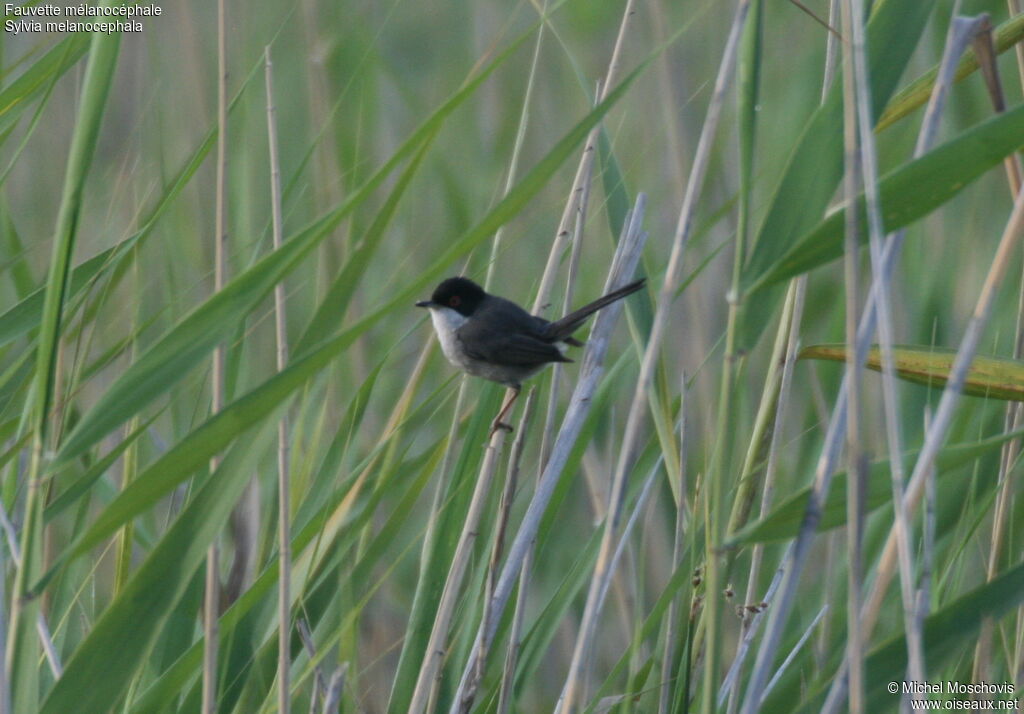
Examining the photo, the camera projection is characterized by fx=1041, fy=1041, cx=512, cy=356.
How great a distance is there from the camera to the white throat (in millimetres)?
2995

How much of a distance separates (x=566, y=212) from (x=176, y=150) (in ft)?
5.96

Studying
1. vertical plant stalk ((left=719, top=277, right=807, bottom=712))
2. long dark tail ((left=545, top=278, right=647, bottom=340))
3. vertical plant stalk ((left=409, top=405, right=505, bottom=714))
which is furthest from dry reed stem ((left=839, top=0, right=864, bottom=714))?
vertical plant stalk ((left=409, top=405, right=505, bottom=714))

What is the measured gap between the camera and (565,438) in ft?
6.70

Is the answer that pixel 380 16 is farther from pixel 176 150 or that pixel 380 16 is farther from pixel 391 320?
pixel 391 320

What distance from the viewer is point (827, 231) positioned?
1.41m

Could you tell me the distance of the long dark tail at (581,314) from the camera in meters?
2.08

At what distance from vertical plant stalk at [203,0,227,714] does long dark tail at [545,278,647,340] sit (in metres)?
0.78

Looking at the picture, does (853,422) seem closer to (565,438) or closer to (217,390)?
(565,438)

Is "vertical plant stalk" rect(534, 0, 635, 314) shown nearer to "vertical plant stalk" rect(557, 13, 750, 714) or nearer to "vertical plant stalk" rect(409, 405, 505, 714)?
"vertical plant stalk" rect(409, 405, 505, 714)

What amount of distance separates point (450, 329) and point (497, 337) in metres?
0.18

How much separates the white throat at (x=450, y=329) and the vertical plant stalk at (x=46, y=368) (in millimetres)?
1501

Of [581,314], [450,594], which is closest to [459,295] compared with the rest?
[581,314]

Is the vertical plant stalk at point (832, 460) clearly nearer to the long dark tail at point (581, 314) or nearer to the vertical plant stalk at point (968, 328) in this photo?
the vertical plant stalk at point (968, 328)

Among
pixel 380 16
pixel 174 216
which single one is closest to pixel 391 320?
pixel 174 216
